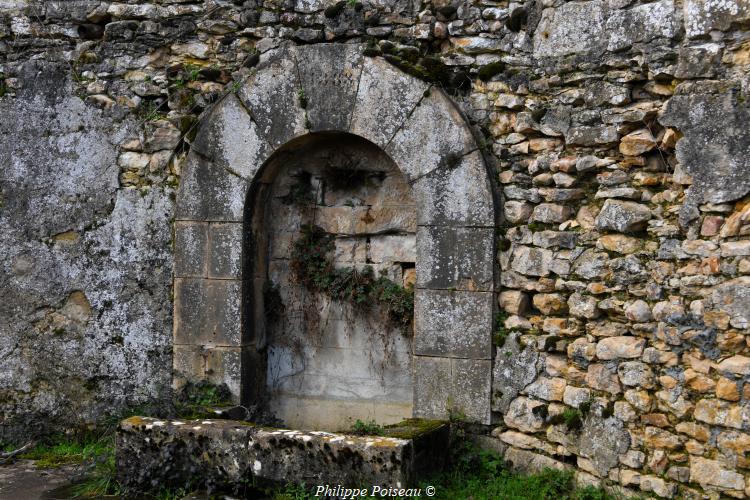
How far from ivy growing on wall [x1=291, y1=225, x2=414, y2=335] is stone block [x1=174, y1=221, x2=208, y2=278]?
65cm

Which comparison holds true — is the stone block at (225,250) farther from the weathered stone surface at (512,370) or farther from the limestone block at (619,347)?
the limestone block at (619,347)

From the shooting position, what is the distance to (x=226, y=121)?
536cm

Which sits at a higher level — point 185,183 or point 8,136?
point 8,136

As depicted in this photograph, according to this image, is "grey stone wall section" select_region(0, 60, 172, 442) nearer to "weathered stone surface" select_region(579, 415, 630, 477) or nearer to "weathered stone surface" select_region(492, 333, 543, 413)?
"weathered stone surface" select_region(492, 333, 543, 413)

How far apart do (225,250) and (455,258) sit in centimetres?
160

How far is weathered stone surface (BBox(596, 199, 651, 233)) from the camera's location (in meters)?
4.16

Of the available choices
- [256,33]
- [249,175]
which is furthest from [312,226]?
[256,33]

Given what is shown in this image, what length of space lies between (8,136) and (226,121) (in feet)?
5.55

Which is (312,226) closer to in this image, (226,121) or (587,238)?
(226,121)

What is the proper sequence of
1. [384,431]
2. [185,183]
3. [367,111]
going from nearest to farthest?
[384,431]
[367,111]
[185,183]

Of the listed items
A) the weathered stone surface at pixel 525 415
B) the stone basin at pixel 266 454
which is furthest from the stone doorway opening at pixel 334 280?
the weathered stone surface at pixel 525 415

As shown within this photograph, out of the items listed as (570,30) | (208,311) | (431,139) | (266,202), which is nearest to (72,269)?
(208,311)

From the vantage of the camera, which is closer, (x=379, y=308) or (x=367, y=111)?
(x=367, y=111)

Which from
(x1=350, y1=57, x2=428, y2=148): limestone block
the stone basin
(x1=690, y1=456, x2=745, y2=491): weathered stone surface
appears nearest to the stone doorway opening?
(x1=350, y1=57, x2=428, y2=148): limestone block
